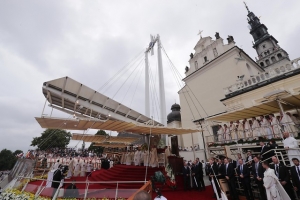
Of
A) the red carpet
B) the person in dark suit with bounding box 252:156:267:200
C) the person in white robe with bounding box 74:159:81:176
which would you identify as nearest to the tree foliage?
the person in white robe with bounding box 74:159:81:176

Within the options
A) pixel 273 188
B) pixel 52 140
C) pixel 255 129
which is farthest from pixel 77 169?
pixel 52 140

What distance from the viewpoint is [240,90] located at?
1345 cm

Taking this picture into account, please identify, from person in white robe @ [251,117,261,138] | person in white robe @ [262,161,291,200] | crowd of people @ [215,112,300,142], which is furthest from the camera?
person in white robe @ [251,117,261,138]

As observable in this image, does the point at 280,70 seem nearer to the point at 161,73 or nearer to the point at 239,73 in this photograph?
the point at 239,73

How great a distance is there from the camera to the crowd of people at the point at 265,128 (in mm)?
7746

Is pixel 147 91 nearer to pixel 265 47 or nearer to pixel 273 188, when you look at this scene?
pixel 273 188

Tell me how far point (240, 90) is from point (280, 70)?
3.19 m

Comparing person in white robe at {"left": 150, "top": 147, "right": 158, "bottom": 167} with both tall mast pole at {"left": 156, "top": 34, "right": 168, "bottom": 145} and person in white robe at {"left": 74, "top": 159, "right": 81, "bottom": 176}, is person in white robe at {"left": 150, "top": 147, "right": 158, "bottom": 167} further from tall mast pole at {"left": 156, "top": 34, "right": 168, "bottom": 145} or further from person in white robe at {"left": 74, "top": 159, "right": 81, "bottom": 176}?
person in white robe at {"left": 74, "top": 159, "right": 81, "bottom": 176}

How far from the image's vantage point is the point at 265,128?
8.62 metres

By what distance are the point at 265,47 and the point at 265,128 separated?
151ft

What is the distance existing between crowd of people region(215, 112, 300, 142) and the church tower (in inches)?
1558

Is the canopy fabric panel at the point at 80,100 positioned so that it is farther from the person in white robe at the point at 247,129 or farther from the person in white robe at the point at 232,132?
the person in white robe at the point at 247,129

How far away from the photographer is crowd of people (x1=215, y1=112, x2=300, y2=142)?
25.4 ft

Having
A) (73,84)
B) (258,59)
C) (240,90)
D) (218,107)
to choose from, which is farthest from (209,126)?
(258,59)
